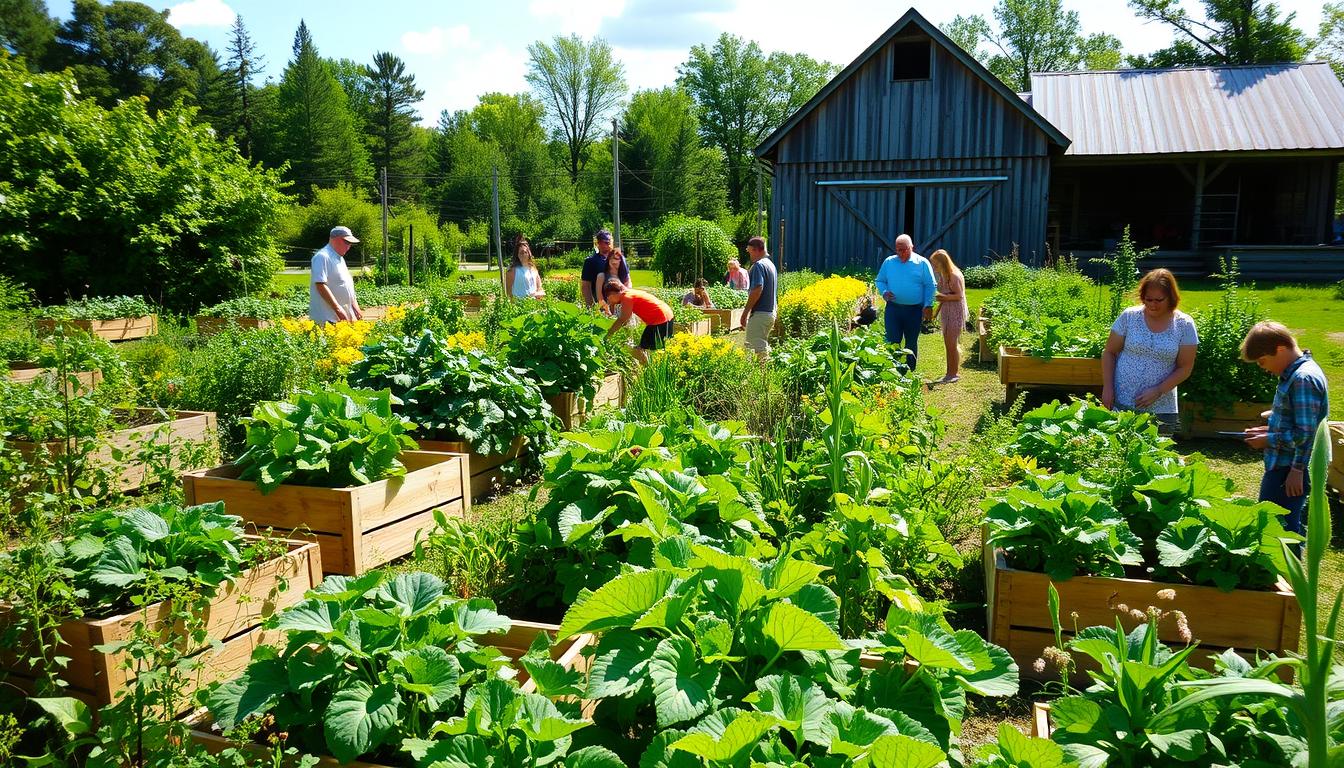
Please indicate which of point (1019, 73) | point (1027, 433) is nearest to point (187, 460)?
point (1027, 433)

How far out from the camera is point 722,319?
548 inches

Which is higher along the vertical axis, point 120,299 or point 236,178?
point 236,178

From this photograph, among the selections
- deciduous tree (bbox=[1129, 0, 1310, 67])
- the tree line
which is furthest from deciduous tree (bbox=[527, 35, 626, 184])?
deciduous tree (bbox=[1129, 0, 1310, 67])

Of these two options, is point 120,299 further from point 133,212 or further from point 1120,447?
point 1120,447

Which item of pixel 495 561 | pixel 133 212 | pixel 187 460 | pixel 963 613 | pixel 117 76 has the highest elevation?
pixel 117 76

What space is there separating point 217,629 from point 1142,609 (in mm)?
3539

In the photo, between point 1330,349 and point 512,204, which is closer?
point 1330,349

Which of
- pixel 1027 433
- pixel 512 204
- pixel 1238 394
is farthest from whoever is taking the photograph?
pixel 512 204

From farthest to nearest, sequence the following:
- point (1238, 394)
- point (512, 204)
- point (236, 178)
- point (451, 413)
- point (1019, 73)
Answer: point (1019, 73)
point (512, 204)
point (236, 178)
point (1238, 394)
point (451, 413)

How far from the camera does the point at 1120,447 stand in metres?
4.14

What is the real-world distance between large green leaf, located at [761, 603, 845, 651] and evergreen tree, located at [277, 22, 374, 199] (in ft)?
176

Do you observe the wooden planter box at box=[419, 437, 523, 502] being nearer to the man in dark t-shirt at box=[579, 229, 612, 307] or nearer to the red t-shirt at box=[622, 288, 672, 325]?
the red t-shirt at box=[622, 288, 672, 325]

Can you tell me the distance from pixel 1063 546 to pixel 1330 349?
9.88 m

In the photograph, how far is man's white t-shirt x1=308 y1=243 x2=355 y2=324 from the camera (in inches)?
322
